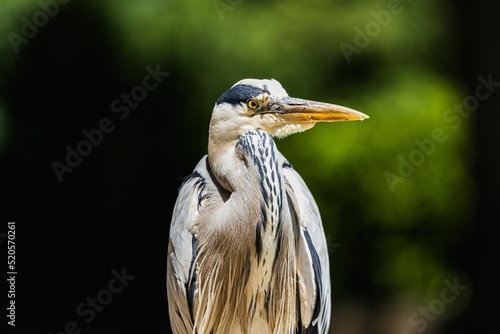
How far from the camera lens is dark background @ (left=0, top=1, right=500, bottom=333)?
3.47m

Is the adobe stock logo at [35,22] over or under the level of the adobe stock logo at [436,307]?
over

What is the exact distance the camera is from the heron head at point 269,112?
2.10 metres

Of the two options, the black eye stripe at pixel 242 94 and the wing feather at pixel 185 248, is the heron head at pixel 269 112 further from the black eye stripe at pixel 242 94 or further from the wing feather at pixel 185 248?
the wing feather at pixel 185 248

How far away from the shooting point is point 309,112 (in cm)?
210

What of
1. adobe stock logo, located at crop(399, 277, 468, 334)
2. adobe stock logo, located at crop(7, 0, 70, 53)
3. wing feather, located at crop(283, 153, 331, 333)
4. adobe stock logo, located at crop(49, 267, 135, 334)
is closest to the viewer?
wing feather, located at crop(283, 153, 331, 333)

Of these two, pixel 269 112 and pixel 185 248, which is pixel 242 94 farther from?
pixel 185 248

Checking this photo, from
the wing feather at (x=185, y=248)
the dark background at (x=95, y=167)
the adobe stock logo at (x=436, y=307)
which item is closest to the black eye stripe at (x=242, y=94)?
the wing feather at (x=185, y=248)

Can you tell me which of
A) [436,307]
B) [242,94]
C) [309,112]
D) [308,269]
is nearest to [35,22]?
[242,94]

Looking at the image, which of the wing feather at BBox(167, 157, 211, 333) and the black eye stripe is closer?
the black eye stripe

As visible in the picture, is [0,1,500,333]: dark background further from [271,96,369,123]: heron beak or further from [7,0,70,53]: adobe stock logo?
[271,96,369,123]: heron beak

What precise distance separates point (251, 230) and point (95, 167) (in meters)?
1.65

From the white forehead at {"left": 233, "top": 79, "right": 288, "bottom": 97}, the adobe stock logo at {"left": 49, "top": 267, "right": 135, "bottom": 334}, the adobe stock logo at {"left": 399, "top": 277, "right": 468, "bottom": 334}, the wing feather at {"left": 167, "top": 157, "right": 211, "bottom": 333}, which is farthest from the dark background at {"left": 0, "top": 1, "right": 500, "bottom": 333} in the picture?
the white forehead at {"left": 233, "top": 79, "right": 288, "bottom": 97}

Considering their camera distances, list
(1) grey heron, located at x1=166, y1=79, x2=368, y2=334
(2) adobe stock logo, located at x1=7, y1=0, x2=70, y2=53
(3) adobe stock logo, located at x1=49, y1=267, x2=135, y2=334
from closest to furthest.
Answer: (1) grey heron, located at x1=166, y1=79, x2=368, y2=334 → (2) adobe stock logo, located at x1=7, y1=0, x2=70, y2=53 → (3) adobe stock logo, located at x1=49, y1=267, x2=135, y2=334

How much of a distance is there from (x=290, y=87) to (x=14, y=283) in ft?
5.06
